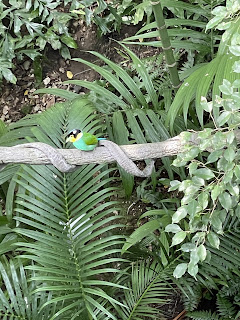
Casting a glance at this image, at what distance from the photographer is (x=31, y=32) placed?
226cm

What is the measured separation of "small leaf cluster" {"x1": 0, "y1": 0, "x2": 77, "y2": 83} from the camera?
7.37 ft

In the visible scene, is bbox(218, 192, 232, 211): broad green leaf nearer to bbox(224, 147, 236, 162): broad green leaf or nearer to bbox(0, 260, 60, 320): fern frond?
bbox(224, 147, 236, 162): broad green leaf

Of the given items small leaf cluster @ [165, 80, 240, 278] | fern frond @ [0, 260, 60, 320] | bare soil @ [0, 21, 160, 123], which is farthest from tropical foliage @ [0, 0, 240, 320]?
bare soil @ [0, 21, 160, 123]

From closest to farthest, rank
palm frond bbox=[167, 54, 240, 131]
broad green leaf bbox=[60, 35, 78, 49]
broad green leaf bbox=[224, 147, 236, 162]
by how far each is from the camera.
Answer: broad green leaf bbox=[224, 147, 236, 162] < palm frond bbox=[167, 54, 240, 131] < broad green leaf bbox=[60, 35, 78, 49]

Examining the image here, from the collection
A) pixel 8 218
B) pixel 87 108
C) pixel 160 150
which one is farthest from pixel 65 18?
pixel 160 150

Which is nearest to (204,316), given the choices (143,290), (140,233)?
(143,290)

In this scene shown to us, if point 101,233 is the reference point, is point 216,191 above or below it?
above

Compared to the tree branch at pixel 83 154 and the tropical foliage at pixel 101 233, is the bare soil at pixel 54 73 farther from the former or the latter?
the tree branch at pixel 83 154

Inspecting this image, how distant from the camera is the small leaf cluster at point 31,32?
7.37ft

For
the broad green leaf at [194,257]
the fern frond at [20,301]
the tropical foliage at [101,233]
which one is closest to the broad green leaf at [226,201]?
the broad green leaf at [194,257]

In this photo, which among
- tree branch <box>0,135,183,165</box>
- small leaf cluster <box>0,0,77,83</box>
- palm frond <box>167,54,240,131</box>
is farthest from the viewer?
small leaf cluster <box>0,0,77,83</box>

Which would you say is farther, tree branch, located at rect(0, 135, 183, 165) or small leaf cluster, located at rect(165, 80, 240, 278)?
tree branch, located at rect(0, 135, 183, 165)

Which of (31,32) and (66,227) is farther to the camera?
(31,32)

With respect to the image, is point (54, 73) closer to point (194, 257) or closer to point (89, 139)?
point (89, 139)
